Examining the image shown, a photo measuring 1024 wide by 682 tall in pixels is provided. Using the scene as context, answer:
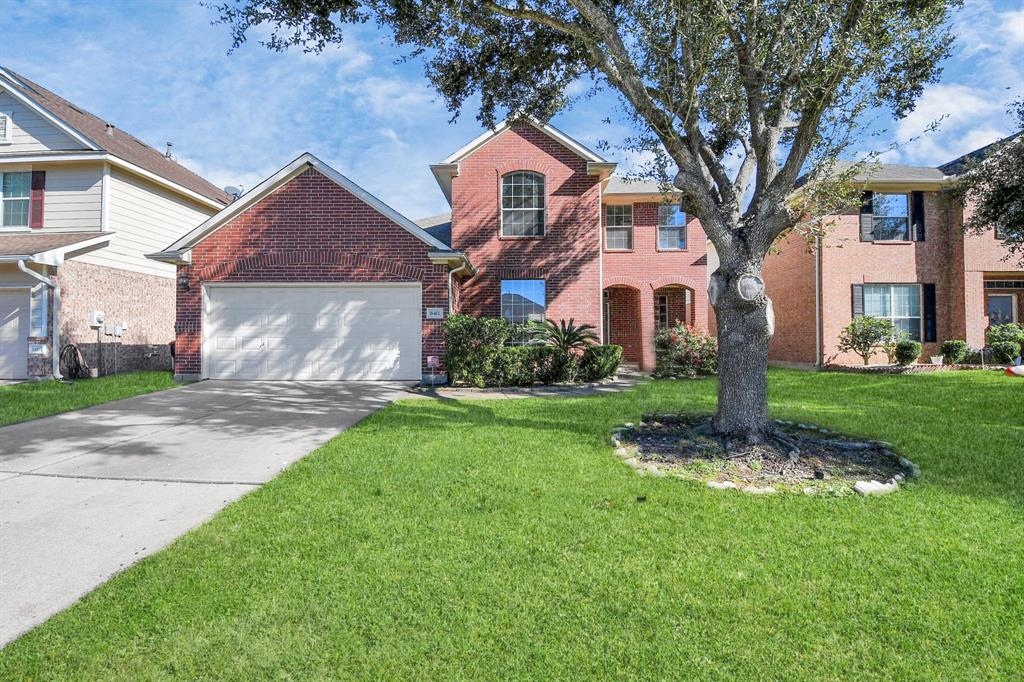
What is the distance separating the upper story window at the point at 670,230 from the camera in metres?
16.5

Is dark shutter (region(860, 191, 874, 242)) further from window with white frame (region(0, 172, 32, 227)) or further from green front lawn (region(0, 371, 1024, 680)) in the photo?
window with white frame (region(0, 172, 32, 227))

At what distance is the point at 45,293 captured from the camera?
41.2 feet

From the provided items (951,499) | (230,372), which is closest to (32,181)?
(230,372)

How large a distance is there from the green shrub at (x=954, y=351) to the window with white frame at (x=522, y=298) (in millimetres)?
11971

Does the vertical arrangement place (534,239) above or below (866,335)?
above

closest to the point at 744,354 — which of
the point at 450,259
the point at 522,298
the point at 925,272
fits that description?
the point at 450,259

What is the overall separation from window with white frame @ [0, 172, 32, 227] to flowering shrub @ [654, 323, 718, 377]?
1727 centimetres

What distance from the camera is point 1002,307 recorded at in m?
16.9

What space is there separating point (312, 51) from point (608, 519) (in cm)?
824

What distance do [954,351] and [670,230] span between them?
8.82 m

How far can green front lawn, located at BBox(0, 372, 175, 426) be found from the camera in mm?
8164

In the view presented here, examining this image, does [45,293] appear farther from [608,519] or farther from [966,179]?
[966,179]

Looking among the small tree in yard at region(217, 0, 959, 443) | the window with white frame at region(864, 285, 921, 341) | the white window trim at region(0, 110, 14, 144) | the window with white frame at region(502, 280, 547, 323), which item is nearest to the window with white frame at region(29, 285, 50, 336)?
the white window trim at region(0, 110, 14, 144)

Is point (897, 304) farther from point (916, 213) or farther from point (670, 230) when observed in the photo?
point (670, 230)
